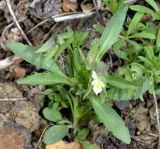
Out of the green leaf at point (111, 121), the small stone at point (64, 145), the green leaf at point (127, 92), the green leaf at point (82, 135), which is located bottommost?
the small stone at point (64, 145)

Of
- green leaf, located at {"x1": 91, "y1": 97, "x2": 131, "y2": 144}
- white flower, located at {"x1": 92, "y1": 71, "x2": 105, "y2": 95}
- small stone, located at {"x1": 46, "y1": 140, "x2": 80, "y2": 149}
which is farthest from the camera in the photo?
small stone, located at {"x1": 46, "y1": 140, "x2": 80, "y2": 149}

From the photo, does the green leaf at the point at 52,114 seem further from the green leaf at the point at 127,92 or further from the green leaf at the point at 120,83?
the green leaf at the point at 120,83

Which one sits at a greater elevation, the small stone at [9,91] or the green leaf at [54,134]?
the small stone at [9,91]

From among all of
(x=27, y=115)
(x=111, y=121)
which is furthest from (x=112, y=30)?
(x=27, y=115)

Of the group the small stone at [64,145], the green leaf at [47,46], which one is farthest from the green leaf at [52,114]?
the green leaf at [47,46]

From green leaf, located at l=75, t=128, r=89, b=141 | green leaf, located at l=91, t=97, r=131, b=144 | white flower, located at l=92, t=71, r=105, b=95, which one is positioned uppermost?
white flower, located at l=92, t=71, r=105, b=95

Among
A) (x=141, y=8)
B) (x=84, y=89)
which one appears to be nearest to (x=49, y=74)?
(x=84, y=89)

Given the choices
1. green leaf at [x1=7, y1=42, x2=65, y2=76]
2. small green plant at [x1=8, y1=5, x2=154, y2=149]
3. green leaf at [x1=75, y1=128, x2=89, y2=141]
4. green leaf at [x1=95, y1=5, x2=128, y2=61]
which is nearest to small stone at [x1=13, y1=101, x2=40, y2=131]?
small green plant at [x1=8, y1=5, x2=154, y2=149]

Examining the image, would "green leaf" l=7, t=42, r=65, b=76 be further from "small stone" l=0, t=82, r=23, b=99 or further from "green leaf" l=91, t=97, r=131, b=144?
"small stone" l=0, t=82, r=23, b=99
